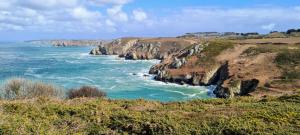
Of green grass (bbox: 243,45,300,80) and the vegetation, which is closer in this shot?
the vegetation

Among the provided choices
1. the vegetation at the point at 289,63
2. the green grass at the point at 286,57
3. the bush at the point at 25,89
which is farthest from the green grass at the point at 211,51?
the bush at the point at 25,89

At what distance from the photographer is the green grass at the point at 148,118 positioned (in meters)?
17.4

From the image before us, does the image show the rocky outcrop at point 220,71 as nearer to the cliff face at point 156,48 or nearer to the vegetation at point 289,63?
the vegetation at point 289,63

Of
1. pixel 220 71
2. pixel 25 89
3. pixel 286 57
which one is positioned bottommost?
pixel 220 71

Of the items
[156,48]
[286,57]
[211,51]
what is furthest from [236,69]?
[156,48]

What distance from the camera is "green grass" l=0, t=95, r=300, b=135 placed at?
1742 cm

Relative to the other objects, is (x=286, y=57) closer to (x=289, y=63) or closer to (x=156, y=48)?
(x=289, y=63)

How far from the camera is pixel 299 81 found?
71.4 meters

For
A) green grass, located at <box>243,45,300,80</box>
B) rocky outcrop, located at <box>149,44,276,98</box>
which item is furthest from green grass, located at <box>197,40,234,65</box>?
green grass, located at <box>243,45,300,80</box>

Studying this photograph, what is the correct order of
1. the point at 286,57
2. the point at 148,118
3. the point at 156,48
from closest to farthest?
the point at 148,118 → the point at 286,57 → the point at 156,48

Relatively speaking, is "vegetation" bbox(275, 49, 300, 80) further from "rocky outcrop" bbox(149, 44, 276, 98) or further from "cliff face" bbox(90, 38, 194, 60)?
"cliff face" bbox(90, 38, 194, 60)

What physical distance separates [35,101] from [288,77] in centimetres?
5911

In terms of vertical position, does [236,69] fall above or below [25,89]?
below

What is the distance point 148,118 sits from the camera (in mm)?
18797
